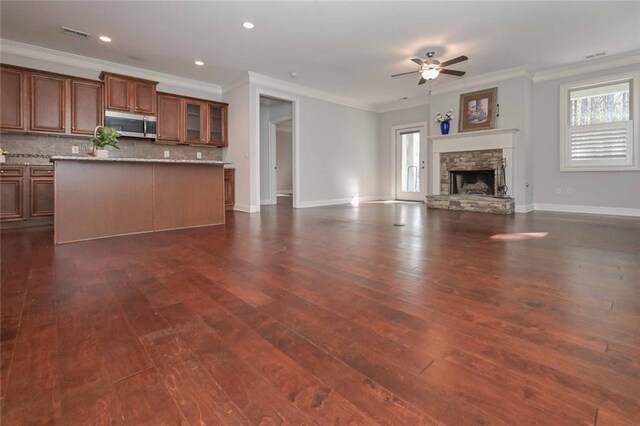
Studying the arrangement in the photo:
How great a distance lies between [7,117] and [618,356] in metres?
6.55

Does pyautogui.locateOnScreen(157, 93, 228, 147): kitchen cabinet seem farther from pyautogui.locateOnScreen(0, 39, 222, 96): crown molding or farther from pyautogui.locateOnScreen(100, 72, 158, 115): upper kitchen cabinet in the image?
pyautogui.locateOnScreen(0, 39, 222, 96): crown molding

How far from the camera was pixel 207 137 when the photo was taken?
647 centimetres

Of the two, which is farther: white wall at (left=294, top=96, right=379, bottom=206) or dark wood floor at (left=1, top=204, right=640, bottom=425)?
white wall at (left=294, top=96, right=379, bottom=206)

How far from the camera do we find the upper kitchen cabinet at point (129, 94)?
515 centimetres

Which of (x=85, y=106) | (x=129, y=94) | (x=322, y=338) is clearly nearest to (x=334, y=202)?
(x=129, y=94)

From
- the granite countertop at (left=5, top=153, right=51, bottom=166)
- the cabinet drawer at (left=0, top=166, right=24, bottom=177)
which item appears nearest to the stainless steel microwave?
the granite countertop at (left=5, top=153, right=51, bottom=166)

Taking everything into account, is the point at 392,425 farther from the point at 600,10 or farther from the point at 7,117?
the point at 7,117

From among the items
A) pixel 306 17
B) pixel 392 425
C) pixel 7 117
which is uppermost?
pixel 306 17

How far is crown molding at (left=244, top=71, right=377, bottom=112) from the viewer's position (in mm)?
6133

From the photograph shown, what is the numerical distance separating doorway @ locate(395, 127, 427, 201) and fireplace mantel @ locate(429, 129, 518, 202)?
3.35ft

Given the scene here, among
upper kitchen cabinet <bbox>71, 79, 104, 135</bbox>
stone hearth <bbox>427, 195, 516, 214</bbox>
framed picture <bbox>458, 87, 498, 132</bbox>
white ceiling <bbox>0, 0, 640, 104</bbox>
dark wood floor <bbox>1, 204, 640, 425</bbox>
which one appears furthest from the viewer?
framed picture <bbox>458, 87, 498, 132</bbox>

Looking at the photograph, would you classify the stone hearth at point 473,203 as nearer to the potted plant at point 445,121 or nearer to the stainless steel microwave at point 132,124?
the potted plant at point 445,121

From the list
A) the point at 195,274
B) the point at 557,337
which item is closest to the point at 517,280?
the point at 557,337

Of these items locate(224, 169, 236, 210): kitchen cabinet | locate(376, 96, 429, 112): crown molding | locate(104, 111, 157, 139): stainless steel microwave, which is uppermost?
locate(376, 96, 429, 112): crown molding
